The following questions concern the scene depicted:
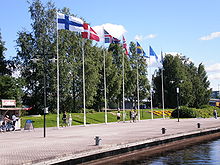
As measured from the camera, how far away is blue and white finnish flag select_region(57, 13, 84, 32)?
1375 inches

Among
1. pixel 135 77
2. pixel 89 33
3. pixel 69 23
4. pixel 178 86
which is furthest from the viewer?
pixel 178 86

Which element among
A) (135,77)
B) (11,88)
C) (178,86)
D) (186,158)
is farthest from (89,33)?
(178,86)

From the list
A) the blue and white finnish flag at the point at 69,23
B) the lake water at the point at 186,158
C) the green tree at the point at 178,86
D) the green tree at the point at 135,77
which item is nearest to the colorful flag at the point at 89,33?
the blue and white finnish flag at the point at 69,23

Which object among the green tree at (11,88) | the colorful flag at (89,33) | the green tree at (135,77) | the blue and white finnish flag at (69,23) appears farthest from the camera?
the green tree at (135,77)

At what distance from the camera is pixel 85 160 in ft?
50.3

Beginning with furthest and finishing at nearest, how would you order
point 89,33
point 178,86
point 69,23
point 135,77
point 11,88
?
point 178,86 < point 135,77 < point 11,88 < point 89,33 < point 69,23

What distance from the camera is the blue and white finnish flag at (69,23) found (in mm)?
34938

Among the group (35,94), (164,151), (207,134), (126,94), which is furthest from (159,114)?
(164,151)

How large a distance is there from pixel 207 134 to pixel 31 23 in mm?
34756

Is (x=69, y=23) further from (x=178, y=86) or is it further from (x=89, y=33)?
(x=178, y=86)

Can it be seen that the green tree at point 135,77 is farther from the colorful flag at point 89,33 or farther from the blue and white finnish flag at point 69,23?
the blue and white finnish flag at point 69,23

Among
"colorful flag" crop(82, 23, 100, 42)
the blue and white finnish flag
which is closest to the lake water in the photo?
the blue and white finnish flag

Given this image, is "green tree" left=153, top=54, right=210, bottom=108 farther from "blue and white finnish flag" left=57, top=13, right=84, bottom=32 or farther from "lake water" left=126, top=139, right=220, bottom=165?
"lake water" left=126, top=139, right=220, bottom=165

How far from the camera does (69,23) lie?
35.4 meters
